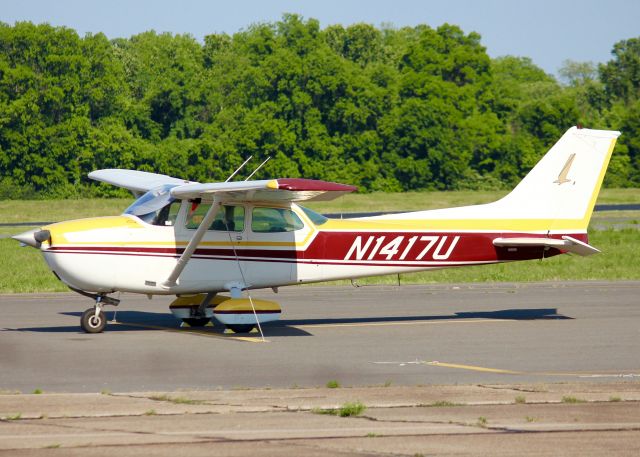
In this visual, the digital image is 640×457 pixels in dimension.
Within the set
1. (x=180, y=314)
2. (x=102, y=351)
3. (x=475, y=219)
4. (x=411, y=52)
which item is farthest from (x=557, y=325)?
(x=411, y=52)

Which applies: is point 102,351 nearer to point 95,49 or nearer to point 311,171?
point 311,171

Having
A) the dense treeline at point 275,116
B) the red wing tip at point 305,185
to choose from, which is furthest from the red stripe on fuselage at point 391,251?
the dense treeline at point 275,116

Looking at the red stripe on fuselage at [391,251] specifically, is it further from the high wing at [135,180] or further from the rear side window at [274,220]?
the high wing at [135,180]

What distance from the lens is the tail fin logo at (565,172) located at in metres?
15.5

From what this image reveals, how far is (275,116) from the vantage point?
226 ft

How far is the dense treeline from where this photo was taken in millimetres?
64438

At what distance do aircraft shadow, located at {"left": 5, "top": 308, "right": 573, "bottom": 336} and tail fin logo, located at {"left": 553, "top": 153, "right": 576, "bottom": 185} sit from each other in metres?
2.04

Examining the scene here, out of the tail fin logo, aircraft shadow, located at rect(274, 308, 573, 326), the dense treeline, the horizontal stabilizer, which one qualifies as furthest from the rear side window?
the dense treeline

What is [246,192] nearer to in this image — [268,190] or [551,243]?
[268,190]

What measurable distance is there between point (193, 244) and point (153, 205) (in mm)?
878

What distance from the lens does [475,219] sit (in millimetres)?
15422

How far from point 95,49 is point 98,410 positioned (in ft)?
205

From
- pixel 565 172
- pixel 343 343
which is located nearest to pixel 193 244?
pixel 343 343

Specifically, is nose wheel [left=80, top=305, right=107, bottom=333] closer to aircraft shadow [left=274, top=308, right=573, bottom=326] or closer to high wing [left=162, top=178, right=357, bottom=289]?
high wing [left=162, top=178, right=357, bottom=289]
